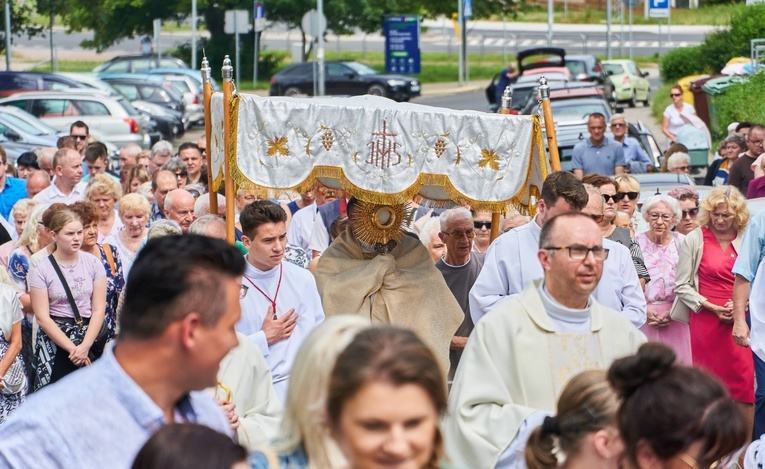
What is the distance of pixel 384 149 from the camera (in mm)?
8508

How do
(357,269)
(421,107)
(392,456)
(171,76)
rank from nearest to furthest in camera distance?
(392,456) < (357,269) < (421,107) < (171,76)

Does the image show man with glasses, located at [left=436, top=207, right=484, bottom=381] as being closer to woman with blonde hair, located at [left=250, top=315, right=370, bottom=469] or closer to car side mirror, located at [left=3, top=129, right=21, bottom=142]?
woman with blonde hair, located at [left=250, top=315, right=370, bottom=469]

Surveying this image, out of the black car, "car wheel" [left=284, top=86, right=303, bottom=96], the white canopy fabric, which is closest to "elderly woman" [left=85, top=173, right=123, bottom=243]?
the white canopy fabric

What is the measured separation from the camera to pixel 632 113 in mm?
38469

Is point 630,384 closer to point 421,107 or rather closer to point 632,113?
point 421,107

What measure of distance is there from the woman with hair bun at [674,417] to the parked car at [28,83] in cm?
2677

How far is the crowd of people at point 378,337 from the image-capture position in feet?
11.1

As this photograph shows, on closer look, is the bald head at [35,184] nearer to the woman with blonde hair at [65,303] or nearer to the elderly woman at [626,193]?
the woman with blonde hair at [65,303]

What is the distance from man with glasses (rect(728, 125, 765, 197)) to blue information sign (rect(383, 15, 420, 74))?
31.4 m

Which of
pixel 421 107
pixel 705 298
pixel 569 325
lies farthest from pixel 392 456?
pixel 705 298

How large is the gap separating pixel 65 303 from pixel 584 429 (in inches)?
215

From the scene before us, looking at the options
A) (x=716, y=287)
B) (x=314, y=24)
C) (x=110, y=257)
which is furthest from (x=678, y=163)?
(x=314, y=24)

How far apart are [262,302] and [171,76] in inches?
1171

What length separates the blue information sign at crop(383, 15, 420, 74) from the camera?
147 ft
